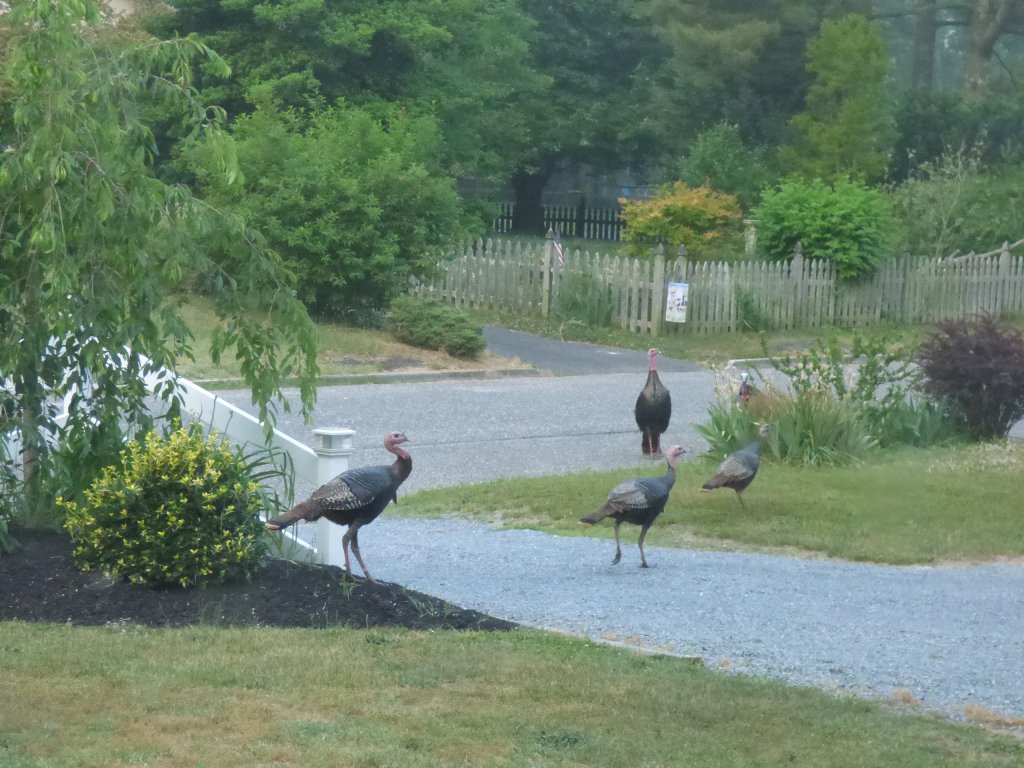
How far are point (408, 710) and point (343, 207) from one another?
56.4 feet

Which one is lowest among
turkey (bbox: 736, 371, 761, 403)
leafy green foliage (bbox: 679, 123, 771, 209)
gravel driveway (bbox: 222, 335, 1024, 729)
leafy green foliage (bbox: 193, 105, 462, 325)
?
gravel driveway (bbox: 222, 335, 1024, 729)

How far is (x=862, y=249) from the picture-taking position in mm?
27844

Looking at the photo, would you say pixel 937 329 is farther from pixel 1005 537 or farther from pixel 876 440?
pixel 1005 537

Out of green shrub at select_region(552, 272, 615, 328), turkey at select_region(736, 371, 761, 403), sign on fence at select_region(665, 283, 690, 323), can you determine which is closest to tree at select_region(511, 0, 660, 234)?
green shrub at select_region(552, 272, 615, 328)

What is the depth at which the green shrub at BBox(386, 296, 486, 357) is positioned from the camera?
22031mm

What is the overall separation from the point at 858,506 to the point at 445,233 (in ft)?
46.3

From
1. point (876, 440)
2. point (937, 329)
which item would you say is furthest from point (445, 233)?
point (876, 440)

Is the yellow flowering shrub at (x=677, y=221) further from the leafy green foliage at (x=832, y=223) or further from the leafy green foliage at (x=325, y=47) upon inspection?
the leafy green foliage at (x=325, y=47)

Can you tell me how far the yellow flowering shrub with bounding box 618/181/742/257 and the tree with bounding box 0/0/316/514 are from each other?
21972mm

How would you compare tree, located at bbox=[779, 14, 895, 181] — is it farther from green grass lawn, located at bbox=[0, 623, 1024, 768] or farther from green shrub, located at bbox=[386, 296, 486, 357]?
green shrub, located at bbox=[386, 296, 486, 357]

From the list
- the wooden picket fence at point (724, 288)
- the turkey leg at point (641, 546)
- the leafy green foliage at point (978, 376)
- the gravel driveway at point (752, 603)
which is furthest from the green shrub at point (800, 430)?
the wooden picket fence at point (724, 288)

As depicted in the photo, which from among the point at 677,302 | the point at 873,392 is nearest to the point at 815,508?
the point at 873,392

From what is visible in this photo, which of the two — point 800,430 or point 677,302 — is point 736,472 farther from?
point 677,302

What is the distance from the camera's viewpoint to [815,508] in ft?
37.9
